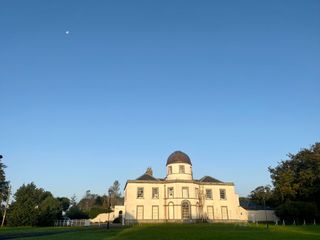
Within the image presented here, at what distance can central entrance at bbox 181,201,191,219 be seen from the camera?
57156mm

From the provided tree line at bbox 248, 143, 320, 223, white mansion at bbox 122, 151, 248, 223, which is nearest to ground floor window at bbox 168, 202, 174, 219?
white mansion at bbox 122, 151, 248, 223

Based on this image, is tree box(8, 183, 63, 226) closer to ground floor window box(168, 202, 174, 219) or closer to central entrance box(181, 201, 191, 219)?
ground floor window box(168, 202, 174, 219)

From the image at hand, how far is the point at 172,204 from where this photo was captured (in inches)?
2281

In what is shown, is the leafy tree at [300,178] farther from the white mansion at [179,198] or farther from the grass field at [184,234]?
the grass field at [184,234]

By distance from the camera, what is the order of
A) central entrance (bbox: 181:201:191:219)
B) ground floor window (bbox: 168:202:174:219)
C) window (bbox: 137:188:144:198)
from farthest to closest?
1. window (bbox: 137:188:144:198)
2. ground floor window (bbox: 168:202:174:219)
3. central entrance (bbox: 181:201:191:219)

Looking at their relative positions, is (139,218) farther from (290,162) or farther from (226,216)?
(290,162)

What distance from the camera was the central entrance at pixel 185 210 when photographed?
57156mm

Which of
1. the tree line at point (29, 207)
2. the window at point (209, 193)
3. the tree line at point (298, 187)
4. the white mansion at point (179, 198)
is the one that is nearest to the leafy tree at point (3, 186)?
the tree line at point (29, 207)

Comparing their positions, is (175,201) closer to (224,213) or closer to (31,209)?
(224,213)

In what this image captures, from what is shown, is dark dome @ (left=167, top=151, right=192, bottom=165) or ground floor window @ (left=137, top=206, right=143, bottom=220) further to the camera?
dark dome @ (left=167, top=151, right=192, bottom=165)

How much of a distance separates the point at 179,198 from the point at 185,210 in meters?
2.26

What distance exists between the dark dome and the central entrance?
754cm

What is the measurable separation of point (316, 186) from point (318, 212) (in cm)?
434

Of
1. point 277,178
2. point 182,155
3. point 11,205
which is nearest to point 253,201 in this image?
point 277,178
